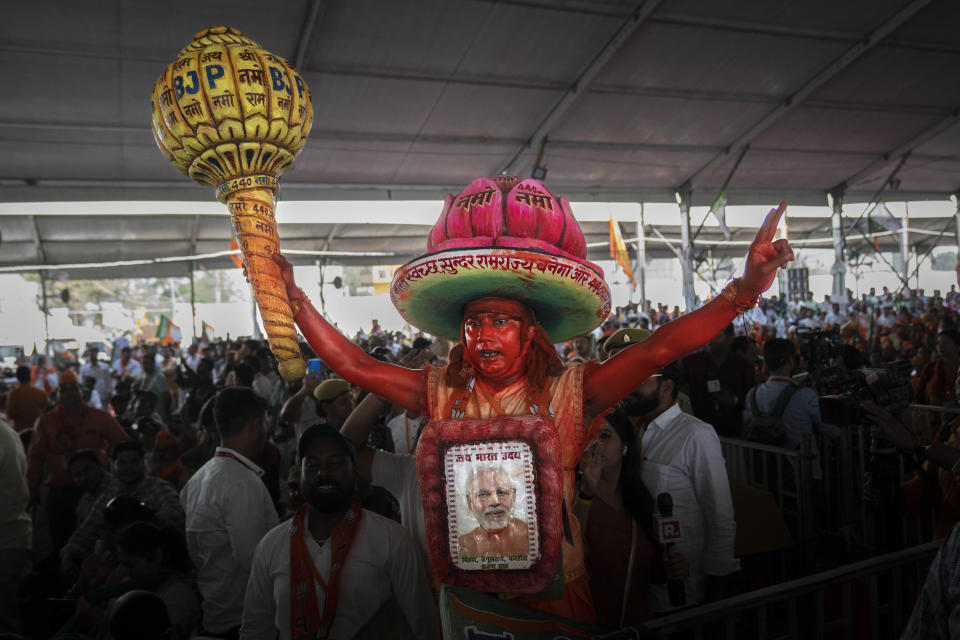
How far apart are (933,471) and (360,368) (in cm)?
335


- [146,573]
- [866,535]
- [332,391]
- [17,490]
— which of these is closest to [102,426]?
[17,490]

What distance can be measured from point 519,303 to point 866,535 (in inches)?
151

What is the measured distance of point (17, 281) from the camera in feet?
72.6

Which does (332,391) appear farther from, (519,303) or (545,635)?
(545,635)

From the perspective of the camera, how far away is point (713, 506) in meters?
2.68

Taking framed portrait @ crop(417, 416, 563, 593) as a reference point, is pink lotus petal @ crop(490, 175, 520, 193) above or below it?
above

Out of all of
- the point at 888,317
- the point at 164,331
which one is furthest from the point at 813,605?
the point at 164,331

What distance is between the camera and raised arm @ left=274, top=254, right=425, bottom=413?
6.88 feet

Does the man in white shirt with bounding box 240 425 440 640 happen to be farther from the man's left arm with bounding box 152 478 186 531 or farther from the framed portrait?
the man's left arm with bounding box 152 478 186 531

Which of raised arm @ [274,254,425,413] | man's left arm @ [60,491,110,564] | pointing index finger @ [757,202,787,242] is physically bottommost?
man's left arm @ [60,491,110,564]

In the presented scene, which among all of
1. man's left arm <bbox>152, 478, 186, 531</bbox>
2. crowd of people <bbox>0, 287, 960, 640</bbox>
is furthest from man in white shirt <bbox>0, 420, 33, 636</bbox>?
man's left arm <bbox>152, 478, 186, 531</bbox>

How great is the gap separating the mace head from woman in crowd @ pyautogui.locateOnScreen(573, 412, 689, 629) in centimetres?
165

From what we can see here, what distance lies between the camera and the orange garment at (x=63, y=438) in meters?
5.25

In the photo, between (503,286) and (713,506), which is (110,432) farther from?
(713,506)
